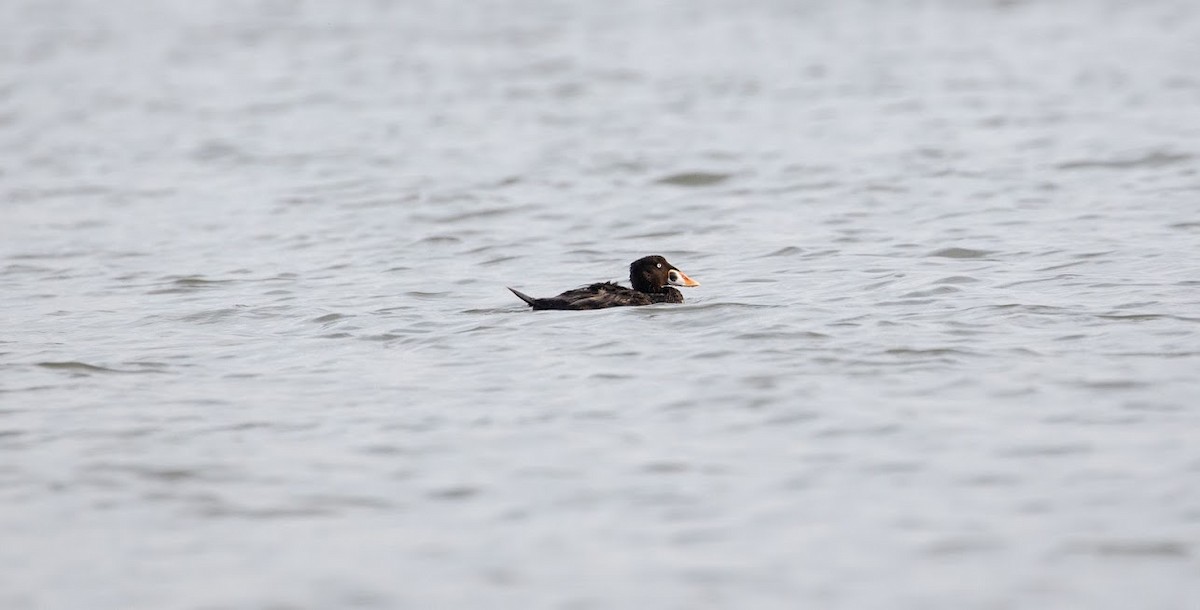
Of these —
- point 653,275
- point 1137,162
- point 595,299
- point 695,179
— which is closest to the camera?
point 595,299

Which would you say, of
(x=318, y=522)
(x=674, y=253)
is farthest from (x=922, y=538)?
(x=674, y=253)

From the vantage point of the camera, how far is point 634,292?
11.6m

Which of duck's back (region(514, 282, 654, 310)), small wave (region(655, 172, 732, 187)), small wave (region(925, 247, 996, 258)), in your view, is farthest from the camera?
small wave (region(655, 172, 732, 187))

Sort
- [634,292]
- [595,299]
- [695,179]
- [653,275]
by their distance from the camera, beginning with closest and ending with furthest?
[595,299] → [634,292] → [653,275] → [695,179]

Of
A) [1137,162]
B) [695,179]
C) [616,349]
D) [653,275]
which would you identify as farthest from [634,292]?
[1137,162]

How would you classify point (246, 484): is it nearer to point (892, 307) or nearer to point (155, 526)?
point (155, 526)

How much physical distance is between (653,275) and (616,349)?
156cm

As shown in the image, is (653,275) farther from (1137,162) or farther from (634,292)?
(1137,162)

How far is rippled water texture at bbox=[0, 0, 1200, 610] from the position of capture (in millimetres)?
6844

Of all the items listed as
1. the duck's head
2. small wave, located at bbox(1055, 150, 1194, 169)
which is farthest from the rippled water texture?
the duck's head

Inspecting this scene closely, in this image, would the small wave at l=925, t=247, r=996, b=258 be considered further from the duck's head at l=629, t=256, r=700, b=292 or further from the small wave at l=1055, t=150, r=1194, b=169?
the small wave at l=1055, t=150, r=1194, b=169

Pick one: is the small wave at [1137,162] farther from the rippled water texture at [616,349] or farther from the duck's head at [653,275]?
Result: the duck's head at [653,275]

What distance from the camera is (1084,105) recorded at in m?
21.3

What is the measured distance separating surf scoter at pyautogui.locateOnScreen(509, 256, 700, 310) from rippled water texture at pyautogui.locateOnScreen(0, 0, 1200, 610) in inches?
5.6
